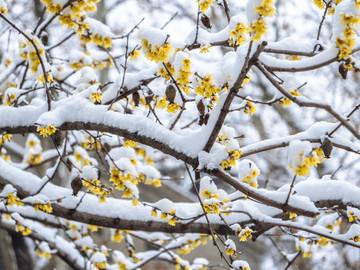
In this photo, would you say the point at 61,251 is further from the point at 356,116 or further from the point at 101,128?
the point at 356,116

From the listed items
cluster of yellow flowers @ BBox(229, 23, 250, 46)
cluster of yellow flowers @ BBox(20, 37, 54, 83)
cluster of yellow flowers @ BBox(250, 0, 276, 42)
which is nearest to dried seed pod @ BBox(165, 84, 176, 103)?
cluster of yellow flowers @ BBox(229, 23, 250, 46)

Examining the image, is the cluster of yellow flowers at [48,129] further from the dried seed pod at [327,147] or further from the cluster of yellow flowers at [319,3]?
the cluster of yellow flowers at [319,3]

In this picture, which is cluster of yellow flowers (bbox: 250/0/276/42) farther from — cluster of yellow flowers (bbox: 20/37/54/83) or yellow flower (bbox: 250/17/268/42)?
cluster of yellow flowers (bbox: 20/37/54/83)

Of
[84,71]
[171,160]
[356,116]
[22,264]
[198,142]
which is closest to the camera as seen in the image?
[198,142]

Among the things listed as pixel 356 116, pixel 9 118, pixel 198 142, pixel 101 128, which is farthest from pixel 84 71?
pixel 356 116

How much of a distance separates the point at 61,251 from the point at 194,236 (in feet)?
4.47

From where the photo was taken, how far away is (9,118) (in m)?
2.59

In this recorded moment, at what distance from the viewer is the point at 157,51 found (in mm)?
1993

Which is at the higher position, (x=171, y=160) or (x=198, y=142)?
(x=171, y=160)

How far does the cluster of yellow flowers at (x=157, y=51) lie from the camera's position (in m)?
1.97

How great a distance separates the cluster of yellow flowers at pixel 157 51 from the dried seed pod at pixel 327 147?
0.87 metres

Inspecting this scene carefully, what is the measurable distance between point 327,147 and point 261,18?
0.69m

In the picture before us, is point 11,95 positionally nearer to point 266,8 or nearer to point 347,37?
point 266,8

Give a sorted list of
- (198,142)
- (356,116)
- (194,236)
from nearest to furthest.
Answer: (198,142)
(194,236)
(356,116)
